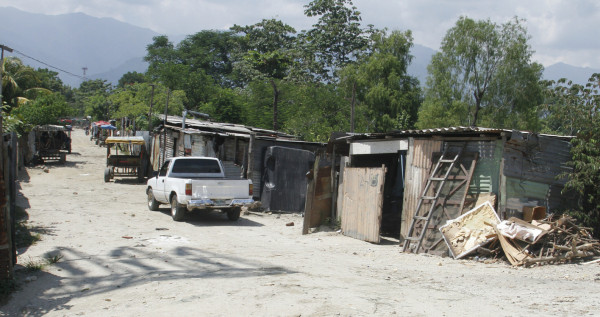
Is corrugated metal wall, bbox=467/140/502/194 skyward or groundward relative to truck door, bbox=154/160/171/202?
skyward

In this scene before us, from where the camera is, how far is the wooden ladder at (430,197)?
411 inches

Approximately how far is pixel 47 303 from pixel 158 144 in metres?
22.6

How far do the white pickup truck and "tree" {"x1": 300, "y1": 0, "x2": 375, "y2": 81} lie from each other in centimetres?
3268

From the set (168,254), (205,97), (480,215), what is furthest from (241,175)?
(205,97)

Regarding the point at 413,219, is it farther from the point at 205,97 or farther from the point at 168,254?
the point at 205,97

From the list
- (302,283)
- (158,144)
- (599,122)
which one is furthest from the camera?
(158,144)

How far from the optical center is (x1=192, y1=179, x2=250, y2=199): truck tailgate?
13.6 meters

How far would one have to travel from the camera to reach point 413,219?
10812 millimetres

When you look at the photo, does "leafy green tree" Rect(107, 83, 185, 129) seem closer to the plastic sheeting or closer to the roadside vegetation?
the roadside vegetation

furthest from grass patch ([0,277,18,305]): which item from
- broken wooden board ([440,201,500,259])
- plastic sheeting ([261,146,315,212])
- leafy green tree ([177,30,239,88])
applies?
leafy green tree ([177,30,239,88])

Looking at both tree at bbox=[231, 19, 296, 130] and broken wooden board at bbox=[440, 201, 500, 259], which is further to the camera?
tree at bbox=[231, 19, 296, 130]

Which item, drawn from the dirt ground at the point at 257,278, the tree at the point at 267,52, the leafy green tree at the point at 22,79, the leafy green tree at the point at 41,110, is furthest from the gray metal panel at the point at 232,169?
the tree at the point at 267,52

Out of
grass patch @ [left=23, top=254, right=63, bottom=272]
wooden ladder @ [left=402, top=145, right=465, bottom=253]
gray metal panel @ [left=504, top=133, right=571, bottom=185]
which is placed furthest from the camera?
wooden ladder @ [left=402, top=145, right=465, bottom=253]

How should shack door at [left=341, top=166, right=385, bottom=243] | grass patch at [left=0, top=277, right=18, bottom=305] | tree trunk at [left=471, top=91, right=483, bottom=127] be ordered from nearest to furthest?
grass patch at [left=0, top=277, right=18, bottom=305], shack door at [left=341, top=166, right=385, bottom=243], tree trunk at [left=471, top=91, right=483, bottom=127]
